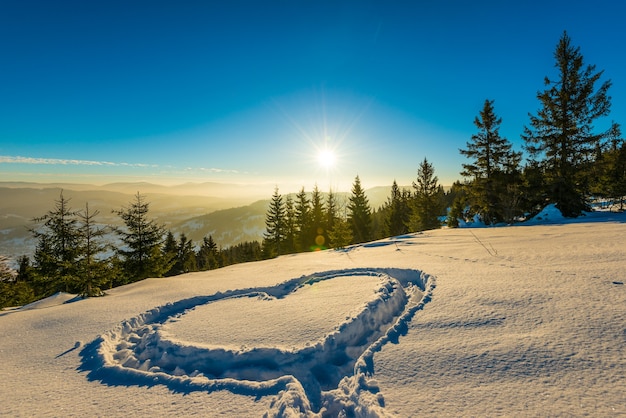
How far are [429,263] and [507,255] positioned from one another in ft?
7.67

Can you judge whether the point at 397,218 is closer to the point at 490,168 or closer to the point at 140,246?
the point at 490,168

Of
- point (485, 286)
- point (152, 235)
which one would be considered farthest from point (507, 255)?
point (152, 235)

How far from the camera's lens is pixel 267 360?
4.25 meters

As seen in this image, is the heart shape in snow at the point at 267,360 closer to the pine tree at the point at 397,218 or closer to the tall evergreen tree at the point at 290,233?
the tall evergreen tree at the point at 290,233

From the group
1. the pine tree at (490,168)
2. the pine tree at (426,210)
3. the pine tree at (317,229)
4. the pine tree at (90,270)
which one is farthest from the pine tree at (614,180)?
the pine tree at (90,270)

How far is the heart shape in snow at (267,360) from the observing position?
339cm

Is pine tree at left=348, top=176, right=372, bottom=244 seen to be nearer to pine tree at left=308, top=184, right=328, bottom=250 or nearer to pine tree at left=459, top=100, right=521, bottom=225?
pine tree at left=308, top=184, right=328, bottom=250

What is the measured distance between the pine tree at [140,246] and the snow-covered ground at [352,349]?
1768cm

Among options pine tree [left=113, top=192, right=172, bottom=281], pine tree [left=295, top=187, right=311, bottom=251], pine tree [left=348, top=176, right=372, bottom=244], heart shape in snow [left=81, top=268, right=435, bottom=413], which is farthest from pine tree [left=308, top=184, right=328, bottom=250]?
heart shape in snow [left=81, top=268, right=435, bottom=413]

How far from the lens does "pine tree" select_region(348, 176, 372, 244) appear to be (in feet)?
149

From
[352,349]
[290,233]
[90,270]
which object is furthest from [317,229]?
[352,349]

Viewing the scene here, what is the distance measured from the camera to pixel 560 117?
2011 cm

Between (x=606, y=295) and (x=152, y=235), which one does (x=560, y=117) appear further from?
(x=152, y=235)

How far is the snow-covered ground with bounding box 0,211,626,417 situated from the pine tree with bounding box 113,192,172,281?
1768cm
